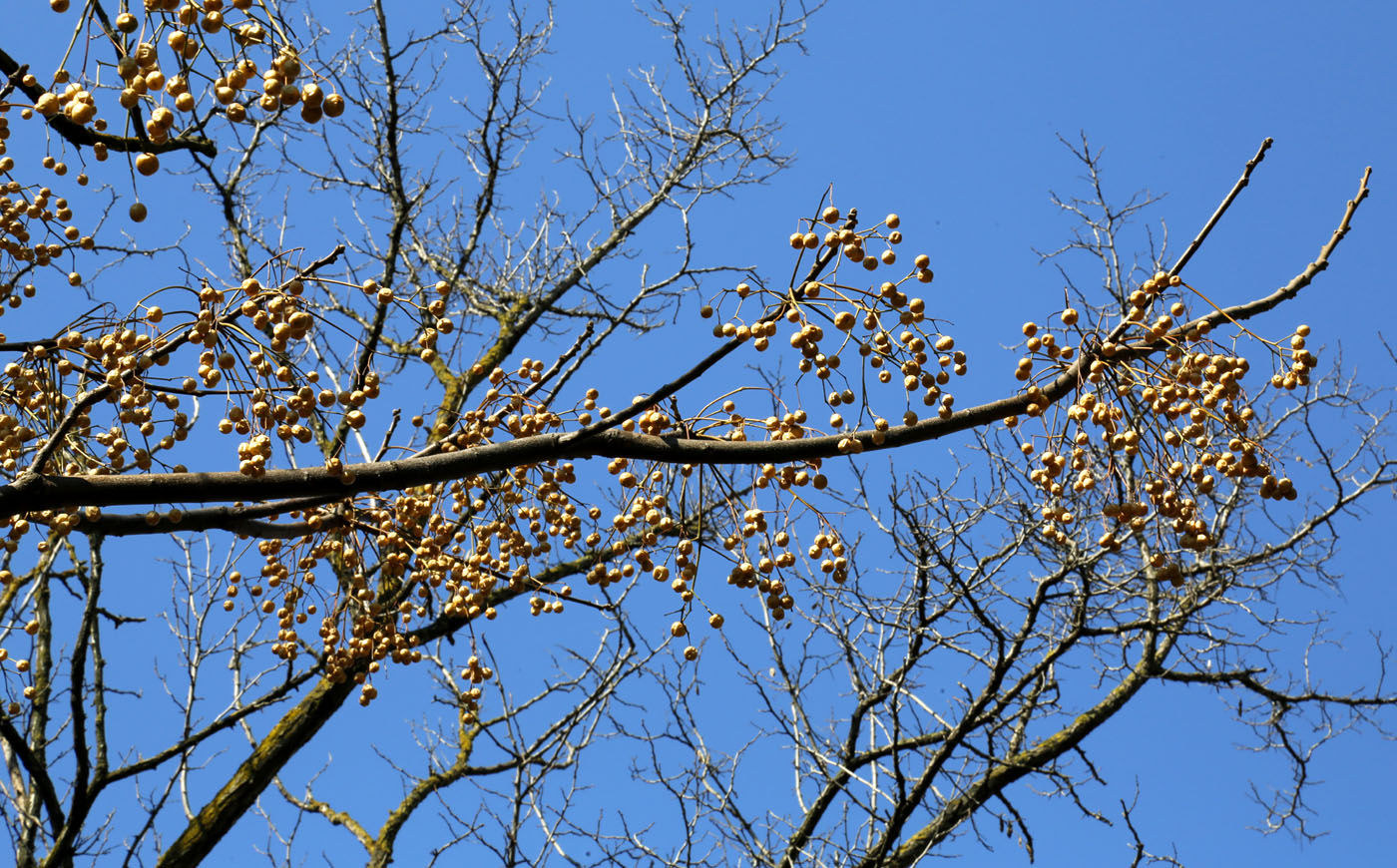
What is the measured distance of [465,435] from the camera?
10.8 feet

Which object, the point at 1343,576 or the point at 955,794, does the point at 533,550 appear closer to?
the point at 955,794

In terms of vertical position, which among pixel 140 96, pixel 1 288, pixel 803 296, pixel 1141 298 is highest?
pixel 1 288

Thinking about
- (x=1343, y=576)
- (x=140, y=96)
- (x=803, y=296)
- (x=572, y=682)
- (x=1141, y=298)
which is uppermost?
(x=1343, y=576)

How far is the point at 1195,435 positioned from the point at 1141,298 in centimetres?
37

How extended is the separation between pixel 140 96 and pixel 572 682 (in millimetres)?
5836

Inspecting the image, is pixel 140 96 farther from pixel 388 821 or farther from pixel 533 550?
pixel 388 821

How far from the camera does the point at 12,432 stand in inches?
127

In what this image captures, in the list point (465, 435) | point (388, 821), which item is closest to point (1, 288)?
point (465, 435)

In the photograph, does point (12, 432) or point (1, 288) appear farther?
point (1, 288)

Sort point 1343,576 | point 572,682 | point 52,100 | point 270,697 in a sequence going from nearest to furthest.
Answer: point 52,100, point 270,697, point 572,682, point 1343,576

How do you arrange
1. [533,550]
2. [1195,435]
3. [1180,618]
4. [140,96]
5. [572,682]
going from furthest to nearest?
1. [572,682]
2. [1180,618]
3. [533,550]
4. [1195,435]
5. [140,96]

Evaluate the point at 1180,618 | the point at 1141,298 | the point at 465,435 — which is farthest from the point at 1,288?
the point at 1180,618

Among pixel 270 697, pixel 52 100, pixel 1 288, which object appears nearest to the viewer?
pixel 52 100

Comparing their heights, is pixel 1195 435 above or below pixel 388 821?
below
